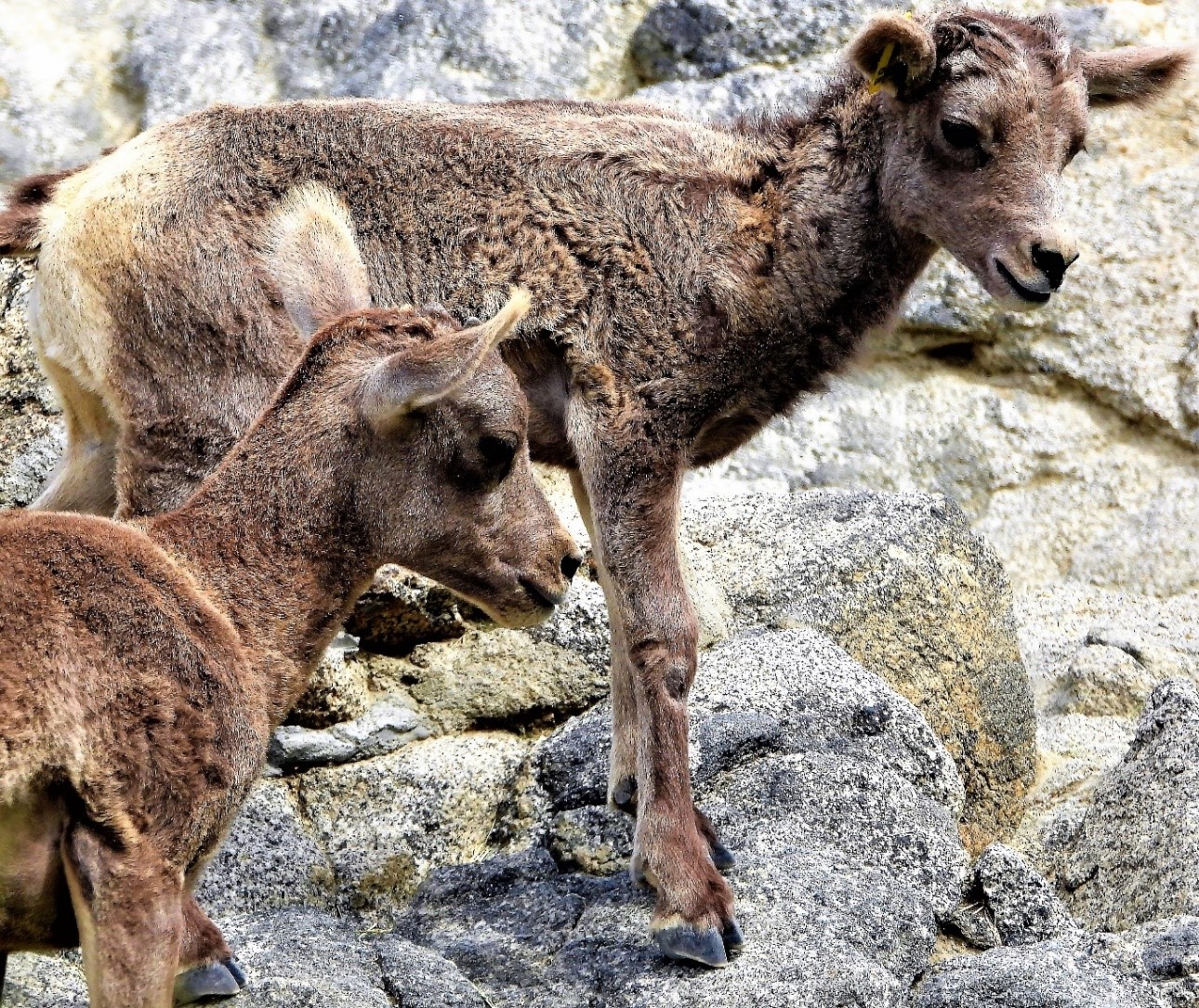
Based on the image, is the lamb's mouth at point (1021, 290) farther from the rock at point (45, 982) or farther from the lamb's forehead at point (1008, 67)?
the rock at point (45, 982)

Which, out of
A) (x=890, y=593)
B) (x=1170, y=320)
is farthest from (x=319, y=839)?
(x=1170, y=320)

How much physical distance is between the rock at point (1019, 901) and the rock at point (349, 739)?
10.2ft

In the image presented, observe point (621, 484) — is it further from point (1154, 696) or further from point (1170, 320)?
point (1170, 320)

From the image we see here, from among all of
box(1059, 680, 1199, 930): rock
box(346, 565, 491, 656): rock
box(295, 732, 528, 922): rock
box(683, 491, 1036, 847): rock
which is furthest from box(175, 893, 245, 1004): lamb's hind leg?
box(683, 491, 1036, 847): rock

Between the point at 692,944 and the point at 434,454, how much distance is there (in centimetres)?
221

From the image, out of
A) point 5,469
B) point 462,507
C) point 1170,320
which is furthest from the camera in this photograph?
point 1170,320

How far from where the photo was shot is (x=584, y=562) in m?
9.92

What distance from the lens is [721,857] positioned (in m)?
7.38

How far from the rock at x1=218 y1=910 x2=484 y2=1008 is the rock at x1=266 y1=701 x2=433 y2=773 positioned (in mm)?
1684

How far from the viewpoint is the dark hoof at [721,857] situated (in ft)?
24.2

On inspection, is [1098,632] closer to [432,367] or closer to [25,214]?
[432,367]

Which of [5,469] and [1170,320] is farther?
[1170,320]

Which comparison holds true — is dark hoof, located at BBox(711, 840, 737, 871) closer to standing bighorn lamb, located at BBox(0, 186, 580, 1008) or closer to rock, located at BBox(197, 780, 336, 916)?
standing bighorn lamb, located at BBox(0, 186, 580, 1008)

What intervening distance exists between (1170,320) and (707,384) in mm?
6890
